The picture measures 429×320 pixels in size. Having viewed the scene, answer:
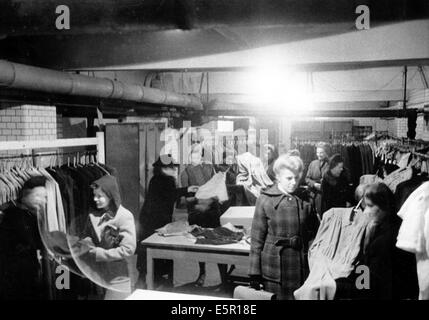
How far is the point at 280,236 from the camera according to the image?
10.3ft

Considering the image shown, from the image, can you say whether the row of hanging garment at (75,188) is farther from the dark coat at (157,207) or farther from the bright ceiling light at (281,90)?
the bright ceiling light at (281,90)

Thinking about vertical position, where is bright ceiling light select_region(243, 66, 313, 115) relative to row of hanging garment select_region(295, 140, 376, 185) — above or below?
above

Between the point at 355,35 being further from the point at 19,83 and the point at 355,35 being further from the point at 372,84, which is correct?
the point at 372,84

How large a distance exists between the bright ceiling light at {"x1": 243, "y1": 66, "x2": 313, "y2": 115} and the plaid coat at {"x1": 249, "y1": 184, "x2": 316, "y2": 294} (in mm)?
1924

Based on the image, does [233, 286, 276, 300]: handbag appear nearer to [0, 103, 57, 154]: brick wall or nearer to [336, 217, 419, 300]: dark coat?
[336, 217, 419, 300]: dark coat

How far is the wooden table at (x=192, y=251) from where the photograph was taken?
11.4 feet

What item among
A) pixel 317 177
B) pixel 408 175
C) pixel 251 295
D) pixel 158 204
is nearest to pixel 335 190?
pixel 317 177

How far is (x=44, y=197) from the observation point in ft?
9.50

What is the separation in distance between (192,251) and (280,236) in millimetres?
827

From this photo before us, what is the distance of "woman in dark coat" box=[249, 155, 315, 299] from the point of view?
3.14 metres

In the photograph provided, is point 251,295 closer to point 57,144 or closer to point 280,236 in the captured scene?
point 280,236

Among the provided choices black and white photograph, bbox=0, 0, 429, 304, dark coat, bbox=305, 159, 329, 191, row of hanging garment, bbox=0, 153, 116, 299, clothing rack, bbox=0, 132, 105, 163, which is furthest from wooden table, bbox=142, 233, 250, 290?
dark coat, bbox=305, 159, 329, 191

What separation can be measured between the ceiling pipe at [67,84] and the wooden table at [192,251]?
1468 millimetres

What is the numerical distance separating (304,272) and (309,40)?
1.73 m
